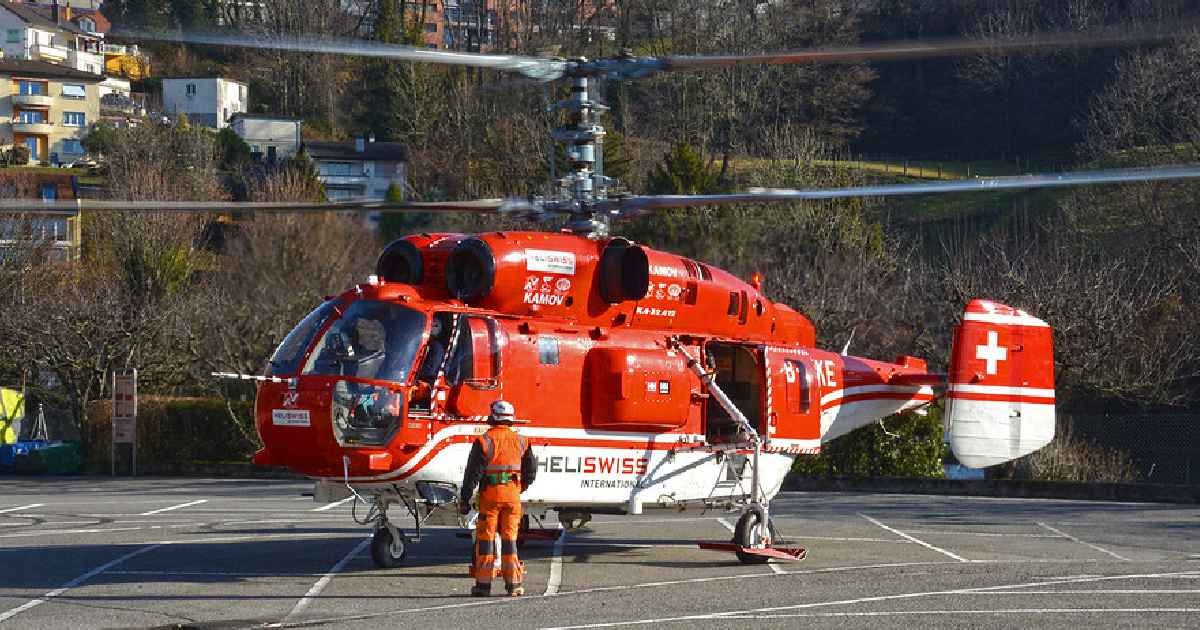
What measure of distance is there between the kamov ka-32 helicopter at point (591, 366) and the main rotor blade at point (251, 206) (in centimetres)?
6

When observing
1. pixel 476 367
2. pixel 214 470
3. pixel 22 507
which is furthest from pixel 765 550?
pixel 214 470

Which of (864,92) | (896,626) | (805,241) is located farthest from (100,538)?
(864,92)

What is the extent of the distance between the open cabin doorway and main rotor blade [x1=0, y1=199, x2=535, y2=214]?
3.66 meters

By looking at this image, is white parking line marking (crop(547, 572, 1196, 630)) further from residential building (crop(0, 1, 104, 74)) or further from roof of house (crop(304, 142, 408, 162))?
residential building (crop(0, 1, 104, 74))

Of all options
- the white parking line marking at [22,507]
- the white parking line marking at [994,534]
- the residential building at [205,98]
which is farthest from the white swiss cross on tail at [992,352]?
the residential building at [205,98]

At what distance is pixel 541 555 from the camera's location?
17.6 meters

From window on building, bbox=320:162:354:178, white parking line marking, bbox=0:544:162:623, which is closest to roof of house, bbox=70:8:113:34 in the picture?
window on building, bbox=320:162:354:178

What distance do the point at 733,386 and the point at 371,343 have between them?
565cm

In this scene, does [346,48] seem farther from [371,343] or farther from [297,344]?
[297,344]

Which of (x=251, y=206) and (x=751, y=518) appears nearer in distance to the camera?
(x=251, y=206)

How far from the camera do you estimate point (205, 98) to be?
103 meters

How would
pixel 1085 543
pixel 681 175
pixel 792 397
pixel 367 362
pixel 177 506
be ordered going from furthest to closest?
pixel 681 175 → pixel 177 506 → pixel 1085 543 → pixel 792 397 → pixel 367 362

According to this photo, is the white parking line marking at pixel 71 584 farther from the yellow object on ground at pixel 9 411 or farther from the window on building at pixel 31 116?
the window on building at pixel 31 116

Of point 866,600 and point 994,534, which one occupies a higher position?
point 866,600
